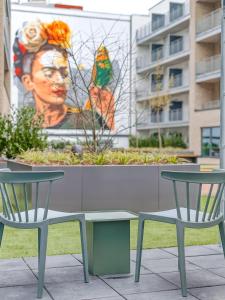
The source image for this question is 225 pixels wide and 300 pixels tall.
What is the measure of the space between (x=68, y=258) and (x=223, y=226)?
1.73 meters

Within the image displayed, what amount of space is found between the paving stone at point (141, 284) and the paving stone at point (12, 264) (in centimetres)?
95

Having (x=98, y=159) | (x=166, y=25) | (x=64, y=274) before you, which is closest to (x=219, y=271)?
(x=64, y=274)

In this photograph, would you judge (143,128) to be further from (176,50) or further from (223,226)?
(223,226)

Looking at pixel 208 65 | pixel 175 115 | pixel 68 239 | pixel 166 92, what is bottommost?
pixel 68 239

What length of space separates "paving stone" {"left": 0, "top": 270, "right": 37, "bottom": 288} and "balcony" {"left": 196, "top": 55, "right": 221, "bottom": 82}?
28627 millimetres

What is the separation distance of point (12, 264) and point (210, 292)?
201 cm

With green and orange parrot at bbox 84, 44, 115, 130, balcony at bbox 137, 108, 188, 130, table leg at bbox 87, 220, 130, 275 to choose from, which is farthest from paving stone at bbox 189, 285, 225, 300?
balcony at bbox 137, 108, 188, 130

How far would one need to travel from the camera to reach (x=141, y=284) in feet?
13.4

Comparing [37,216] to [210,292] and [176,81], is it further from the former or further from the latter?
[176,81]

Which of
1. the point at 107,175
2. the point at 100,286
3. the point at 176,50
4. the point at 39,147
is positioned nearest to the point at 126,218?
the point at 100,286

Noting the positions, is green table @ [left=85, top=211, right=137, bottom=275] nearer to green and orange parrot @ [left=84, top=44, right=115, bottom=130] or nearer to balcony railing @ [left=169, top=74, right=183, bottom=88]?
green and orange parrot @ [left=84, top=44, right=115, bottom=130]

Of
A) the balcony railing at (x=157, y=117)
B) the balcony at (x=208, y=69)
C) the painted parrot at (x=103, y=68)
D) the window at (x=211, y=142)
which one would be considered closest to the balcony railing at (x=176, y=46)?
the balcony at (x=208, y=69)

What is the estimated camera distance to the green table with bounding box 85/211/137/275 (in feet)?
14.2

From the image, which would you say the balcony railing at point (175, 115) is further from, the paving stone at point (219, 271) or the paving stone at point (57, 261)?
the paving stone at point (219, 271)
